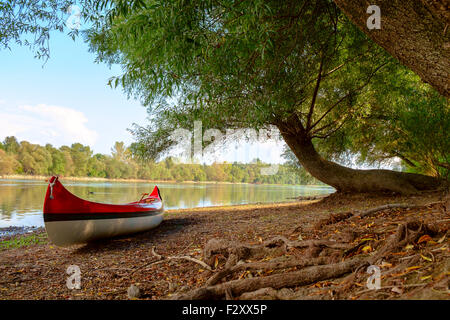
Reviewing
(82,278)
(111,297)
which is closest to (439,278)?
(111,297)

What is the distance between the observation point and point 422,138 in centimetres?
855

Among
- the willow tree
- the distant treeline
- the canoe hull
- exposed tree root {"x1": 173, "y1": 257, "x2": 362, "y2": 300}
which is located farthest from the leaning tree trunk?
the distant treeline

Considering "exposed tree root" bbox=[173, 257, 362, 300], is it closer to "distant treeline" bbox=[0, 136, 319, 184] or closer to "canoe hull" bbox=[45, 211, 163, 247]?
"canoe hull" bbox=[45, 211, 163, 247]

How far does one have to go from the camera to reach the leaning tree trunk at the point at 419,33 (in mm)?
2918

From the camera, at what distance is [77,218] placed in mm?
5559

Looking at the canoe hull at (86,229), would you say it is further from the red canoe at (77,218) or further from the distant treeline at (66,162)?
the distant treeline at (66,162)

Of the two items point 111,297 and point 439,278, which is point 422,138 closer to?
point 439,278

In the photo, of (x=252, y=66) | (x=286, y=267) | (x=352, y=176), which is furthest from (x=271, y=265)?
(x=352, y=176)

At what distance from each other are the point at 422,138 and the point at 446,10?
22.6 feet

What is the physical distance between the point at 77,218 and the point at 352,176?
29.2 ft

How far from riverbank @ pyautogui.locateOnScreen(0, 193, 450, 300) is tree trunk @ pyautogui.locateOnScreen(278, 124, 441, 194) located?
525 centimetres

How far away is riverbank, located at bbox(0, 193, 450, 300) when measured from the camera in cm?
221

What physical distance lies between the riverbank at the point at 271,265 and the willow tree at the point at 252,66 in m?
1.95

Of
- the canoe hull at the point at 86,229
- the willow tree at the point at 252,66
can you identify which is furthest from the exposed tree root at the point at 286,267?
the canoe hull at the point at 86,229
